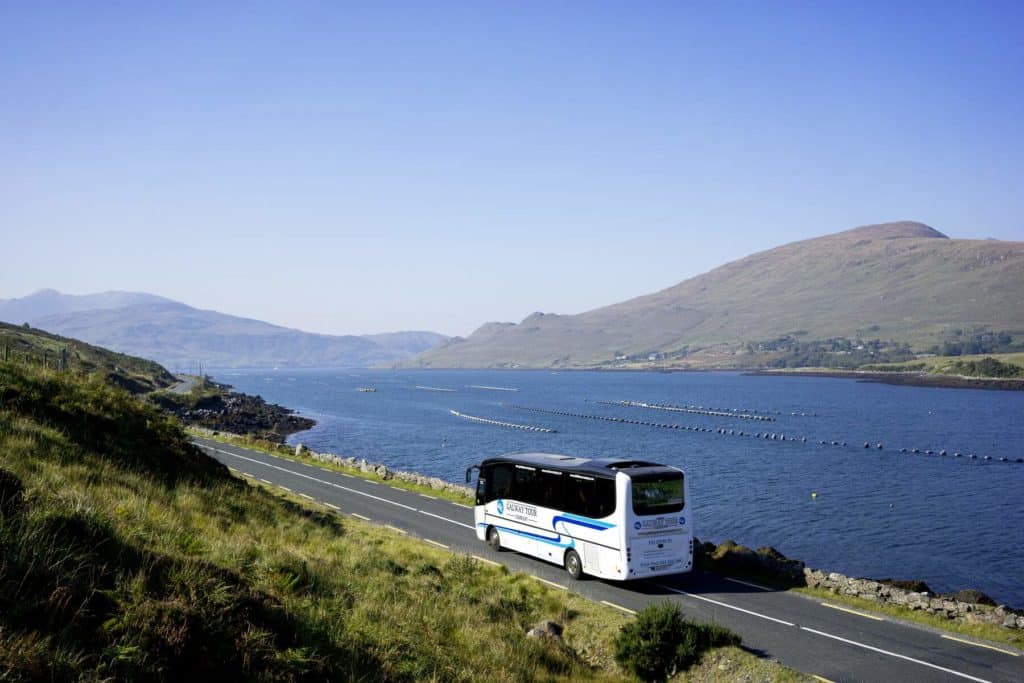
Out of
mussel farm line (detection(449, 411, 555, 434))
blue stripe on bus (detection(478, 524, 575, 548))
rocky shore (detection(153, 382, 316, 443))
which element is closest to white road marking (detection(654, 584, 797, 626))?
blue stripe on bus (detection(478, 524, 575, 548))

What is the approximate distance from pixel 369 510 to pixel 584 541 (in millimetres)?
14255

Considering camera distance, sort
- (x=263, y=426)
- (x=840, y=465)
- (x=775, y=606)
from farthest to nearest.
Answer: (x=263, y=426)
(x=840, y=465)
(x=775, y=606)

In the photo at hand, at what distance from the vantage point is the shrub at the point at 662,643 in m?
14.0

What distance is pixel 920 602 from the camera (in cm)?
1950

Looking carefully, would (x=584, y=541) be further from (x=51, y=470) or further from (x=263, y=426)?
(x=263, y=426)

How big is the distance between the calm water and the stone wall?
44.7ft

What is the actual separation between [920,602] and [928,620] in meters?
1.07

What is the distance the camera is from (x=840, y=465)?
67.6 m

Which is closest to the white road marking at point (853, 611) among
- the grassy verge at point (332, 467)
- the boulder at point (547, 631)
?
the boulder at point (547, 631)

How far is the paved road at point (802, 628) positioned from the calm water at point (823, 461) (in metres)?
16.1

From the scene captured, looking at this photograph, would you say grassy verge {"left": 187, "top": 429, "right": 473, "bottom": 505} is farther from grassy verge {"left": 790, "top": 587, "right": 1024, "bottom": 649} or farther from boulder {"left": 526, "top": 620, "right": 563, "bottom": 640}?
boulder {"left": 526, "top": 620, "right": 563, "bottom": 640}

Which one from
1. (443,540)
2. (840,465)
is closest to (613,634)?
(443,540)

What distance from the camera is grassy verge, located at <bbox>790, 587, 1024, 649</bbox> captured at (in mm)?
17156

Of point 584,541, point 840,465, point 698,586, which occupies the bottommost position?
point 840,465
